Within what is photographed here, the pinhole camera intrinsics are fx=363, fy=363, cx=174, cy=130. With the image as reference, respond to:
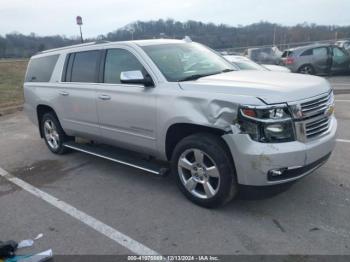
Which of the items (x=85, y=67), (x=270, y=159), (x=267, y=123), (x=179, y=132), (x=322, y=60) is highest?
(x=85, y=67)

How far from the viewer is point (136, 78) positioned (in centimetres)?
429

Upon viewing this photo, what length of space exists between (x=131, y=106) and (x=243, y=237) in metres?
2.13

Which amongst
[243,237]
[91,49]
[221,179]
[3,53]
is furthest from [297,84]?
[3,53]

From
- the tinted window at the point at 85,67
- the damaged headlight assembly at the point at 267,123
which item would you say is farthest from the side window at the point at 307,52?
the damaged headlight assembly at the point at 267,123

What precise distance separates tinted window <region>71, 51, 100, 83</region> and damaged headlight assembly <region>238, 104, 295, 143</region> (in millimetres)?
2674

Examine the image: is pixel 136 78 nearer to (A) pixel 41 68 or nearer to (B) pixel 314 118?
(B) pixel 314 118

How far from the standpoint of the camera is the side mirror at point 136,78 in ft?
14.1

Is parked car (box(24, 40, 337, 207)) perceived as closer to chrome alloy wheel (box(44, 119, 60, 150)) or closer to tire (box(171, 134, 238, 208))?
tire (box(171, 134, 238, 208))

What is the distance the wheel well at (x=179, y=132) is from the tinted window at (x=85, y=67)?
168 cm

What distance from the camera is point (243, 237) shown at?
11.4 feet

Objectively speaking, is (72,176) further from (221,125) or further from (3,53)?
(3,53)

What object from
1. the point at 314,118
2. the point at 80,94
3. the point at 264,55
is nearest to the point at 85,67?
the point at 80,94

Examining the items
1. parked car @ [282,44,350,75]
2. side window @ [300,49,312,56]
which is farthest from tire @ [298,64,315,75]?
side window @ [300,49,312,56]

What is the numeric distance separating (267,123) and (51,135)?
180 inches
